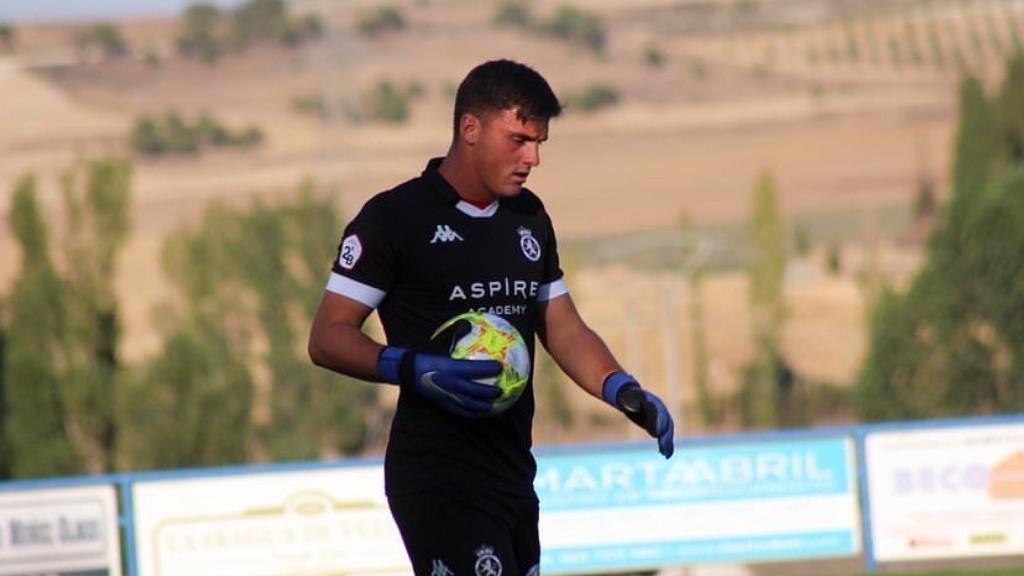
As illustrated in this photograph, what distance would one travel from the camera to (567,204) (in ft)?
290

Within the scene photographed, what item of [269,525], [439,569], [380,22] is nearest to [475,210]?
[439,569]

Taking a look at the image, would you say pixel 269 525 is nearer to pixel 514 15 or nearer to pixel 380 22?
pixel 380 22

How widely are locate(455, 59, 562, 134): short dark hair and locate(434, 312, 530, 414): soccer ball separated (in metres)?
0.58

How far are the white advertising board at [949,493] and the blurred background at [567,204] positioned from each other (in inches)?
810

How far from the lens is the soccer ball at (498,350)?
5.81m

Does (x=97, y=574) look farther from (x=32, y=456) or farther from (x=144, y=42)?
(x=144, y=42)

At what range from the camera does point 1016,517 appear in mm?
15078

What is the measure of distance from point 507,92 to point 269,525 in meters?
9.26

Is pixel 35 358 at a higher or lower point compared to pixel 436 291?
higher

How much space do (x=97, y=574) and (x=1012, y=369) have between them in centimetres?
2438

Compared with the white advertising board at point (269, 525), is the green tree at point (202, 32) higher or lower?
higher

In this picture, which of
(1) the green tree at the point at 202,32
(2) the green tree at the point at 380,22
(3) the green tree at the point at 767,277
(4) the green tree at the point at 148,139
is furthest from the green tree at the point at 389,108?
(3) the green tree at the point at 767,277

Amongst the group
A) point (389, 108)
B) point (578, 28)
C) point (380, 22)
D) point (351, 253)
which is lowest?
point (351, 253)

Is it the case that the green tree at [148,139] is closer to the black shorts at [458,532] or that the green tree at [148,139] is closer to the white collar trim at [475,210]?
the white collar trim at [475,210]
